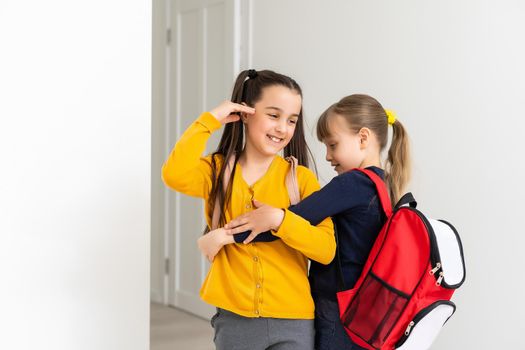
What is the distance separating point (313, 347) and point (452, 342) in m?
1.14

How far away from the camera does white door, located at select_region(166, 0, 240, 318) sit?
13.1 ft

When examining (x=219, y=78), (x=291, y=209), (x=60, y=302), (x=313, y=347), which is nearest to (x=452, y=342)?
(x=313, y=347)

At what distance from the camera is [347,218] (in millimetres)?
1732

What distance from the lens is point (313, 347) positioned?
1.72 m

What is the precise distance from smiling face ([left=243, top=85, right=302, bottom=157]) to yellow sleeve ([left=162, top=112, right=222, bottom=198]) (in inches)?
4.3

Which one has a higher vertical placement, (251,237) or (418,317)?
(251,237)

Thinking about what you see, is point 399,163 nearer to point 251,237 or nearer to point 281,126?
point 281,126

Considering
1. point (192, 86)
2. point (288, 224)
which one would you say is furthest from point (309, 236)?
point (192, 86)

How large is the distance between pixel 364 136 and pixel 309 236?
37cm

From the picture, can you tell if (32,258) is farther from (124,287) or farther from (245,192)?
(245,192)

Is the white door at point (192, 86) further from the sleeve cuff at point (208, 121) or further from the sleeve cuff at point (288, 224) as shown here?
the sleeve cuff at point (288, 224)

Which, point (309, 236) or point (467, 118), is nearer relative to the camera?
point (309, 236)

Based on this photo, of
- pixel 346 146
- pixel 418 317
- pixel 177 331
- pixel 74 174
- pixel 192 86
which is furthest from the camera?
pixel 192 86

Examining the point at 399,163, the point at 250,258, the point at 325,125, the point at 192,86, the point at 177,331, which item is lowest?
the point at 177,331
